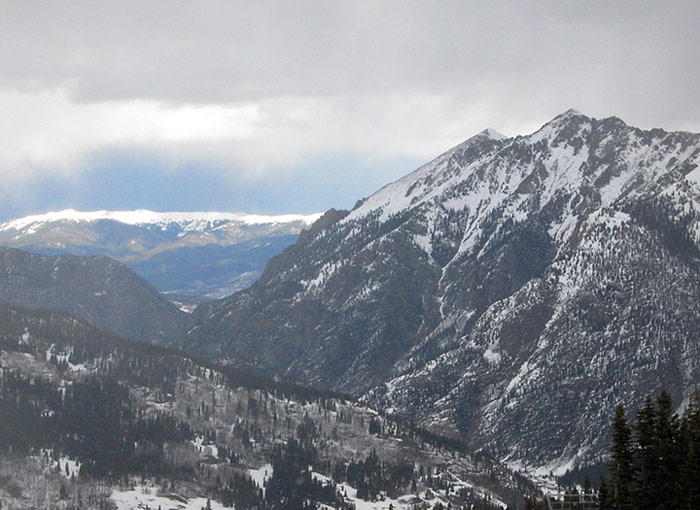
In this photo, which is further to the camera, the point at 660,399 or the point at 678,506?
the point at 660,399

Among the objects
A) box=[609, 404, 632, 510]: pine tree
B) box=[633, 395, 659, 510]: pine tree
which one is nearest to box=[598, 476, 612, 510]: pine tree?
box=[609, 404, 632, 510]: pine tree

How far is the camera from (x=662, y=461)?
149m

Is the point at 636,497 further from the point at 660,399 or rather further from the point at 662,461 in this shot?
the point at 660,399

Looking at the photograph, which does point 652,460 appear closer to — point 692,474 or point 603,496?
point 692,474

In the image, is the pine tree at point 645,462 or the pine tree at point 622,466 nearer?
the pine tree at point 645,462

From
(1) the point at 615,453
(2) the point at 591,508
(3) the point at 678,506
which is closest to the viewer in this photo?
(3) the point at 678,506

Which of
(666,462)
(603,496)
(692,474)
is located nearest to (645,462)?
(666,462)

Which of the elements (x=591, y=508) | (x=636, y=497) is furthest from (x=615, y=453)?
(x=591, y=508)

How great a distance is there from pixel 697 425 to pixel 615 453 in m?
12.3

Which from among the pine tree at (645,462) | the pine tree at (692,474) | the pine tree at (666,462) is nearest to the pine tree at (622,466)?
the pine tree at (645,462)

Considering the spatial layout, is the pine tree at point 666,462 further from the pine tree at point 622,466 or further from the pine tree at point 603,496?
the pine tree at point 603,496

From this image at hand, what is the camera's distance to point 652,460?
496ft

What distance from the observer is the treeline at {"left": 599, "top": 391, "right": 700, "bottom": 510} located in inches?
5778

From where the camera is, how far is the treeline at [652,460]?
147 m
